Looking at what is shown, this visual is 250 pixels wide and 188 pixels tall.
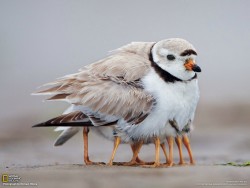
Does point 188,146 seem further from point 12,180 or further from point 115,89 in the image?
point 12,180

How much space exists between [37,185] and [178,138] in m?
1.83

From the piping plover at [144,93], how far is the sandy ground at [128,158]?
48 cm

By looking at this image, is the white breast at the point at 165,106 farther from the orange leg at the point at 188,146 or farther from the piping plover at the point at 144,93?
the orange leg at the point at 188,146

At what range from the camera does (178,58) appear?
9172 mm

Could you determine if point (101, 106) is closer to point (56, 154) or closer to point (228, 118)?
point (56, 154)

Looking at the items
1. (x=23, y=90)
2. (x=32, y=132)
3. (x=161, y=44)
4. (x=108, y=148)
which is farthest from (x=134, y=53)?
(x=23, y=90)

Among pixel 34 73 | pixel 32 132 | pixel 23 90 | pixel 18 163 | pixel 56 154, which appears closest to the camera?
pixel 18 163

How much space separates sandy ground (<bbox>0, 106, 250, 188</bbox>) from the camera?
823cm

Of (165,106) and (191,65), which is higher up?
(191,65)

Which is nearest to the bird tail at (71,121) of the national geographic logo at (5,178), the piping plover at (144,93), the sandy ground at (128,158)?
the piping plover at (144,93)

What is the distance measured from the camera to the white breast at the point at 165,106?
30.0 feet

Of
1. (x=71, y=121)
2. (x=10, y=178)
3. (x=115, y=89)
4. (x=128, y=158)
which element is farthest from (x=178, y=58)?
(x=128, y=158)

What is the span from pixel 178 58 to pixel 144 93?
0.45 meters

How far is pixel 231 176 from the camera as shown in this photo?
845cm
